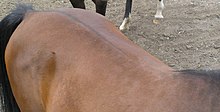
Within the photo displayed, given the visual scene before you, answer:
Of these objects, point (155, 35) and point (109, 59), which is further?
point (155, 35)

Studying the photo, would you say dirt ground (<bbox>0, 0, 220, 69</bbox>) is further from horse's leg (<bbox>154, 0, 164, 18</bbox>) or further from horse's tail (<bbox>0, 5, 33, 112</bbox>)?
horse's tail (<bbox>0, 5, 33, 112</bbox>)

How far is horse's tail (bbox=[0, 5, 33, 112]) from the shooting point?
237 cm

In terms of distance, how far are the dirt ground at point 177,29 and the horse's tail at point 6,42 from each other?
2.17 metres

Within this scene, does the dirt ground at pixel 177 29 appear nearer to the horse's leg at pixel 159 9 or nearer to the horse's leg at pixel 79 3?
the horse's leg at pixel 159 9

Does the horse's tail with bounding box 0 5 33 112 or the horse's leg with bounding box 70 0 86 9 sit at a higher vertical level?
the horse's tail with bounding box 0 5 33 112

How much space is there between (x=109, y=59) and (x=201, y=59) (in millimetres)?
2674

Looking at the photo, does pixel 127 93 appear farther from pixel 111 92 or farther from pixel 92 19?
pixel 92 19

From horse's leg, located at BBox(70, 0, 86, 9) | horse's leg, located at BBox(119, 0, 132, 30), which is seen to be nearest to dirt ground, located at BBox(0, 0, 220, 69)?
horse's leg, located at BBox(119, 0, 132, 30)

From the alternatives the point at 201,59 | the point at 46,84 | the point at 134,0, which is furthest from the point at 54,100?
the point at 134,0

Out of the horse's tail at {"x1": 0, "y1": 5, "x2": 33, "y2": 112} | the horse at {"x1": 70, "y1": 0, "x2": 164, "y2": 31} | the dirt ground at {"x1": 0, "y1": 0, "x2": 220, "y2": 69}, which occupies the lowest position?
the dirt ground at {"x1": 0, "y1": 0, "x2": 220, "y2": 69}

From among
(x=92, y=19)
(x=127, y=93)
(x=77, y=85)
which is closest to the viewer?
(x=127, y=93)

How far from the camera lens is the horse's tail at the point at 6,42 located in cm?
237

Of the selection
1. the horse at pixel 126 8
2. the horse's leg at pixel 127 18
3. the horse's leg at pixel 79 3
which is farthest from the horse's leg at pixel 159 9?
the horse's leg at pixel 79 3

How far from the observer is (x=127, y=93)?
1.71 meters
